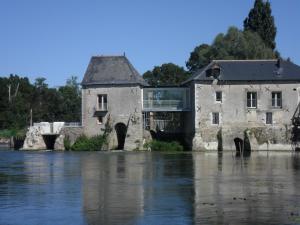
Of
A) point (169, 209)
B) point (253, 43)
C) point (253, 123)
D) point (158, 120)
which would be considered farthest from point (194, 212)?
point (253, 43)

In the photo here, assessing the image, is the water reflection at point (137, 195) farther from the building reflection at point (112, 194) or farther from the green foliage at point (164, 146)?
the green foliage at point (164, 146)

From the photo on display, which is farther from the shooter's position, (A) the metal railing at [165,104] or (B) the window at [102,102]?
(A) the metal railing at [165,104]

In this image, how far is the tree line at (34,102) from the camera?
97562 millimetres

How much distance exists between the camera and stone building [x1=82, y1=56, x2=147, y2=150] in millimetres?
→ 58688

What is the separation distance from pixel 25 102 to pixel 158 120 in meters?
47.7

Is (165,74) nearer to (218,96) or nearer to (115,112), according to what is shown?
(115,112)

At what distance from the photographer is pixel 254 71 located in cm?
5869

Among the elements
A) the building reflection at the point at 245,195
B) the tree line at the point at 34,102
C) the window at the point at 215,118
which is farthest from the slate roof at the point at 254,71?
the tree line at the point at 34,102

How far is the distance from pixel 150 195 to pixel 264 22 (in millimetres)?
61347

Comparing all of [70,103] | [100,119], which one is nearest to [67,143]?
[100,119]

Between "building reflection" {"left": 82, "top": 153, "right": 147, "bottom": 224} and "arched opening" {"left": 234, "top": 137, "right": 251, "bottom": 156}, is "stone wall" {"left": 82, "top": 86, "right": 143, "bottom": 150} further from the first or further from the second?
"building reflection" {"left": 82, "top": 153, "right": 147, "bottom": 224}

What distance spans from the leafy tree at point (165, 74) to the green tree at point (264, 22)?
19.7 metres

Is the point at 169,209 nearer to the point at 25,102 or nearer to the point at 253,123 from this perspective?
the point at 253,123

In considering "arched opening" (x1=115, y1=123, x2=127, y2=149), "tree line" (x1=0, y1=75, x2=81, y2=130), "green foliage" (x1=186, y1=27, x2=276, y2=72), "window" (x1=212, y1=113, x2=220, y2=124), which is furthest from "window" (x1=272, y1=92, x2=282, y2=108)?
"tree line" (x1=0, y1=75, x2=81, y2=130)
